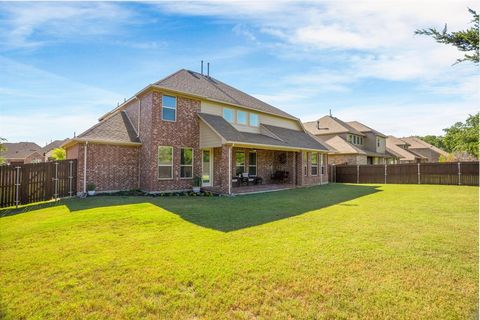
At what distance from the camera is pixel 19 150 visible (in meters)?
51.9

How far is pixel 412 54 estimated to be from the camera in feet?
26.5

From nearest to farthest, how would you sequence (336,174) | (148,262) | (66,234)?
(148,262), (66,234), (336,174)

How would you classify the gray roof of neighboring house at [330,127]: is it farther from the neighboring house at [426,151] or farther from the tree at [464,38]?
the neighboring house at [426,151]

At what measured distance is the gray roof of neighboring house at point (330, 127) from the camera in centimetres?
3192

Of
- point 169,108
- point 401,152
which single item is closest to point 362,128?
point 401,152

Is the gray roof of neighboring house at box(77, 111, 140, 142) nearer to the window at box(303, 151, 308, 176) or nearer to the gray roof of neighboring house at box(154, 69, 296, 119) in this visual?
the gray roof of neighboring house at box(154, 69, 296, 119)

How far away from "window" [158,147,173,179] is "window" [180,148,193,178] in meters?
0.67

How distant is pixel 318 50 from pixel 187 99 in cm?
761

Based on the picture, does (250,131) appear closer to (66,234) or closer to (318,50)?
(318,50)

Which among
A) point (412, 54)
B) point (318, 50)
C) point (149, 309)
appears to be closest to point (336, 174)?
point (318, 50)

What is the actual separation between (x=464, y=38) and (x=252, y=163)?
14.5 m

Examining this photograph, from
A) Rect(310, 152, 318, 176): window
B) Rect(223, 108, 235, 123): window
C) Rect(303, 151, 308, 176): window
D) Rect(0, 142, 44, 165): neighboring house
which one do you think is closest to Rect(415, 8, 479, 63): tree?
Rect(223, 108, 235, 123): window

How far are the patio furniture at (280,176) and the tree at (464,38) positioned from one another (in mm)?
15239

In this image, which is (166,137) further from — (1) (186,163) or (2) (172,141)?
(1) (186,163)
